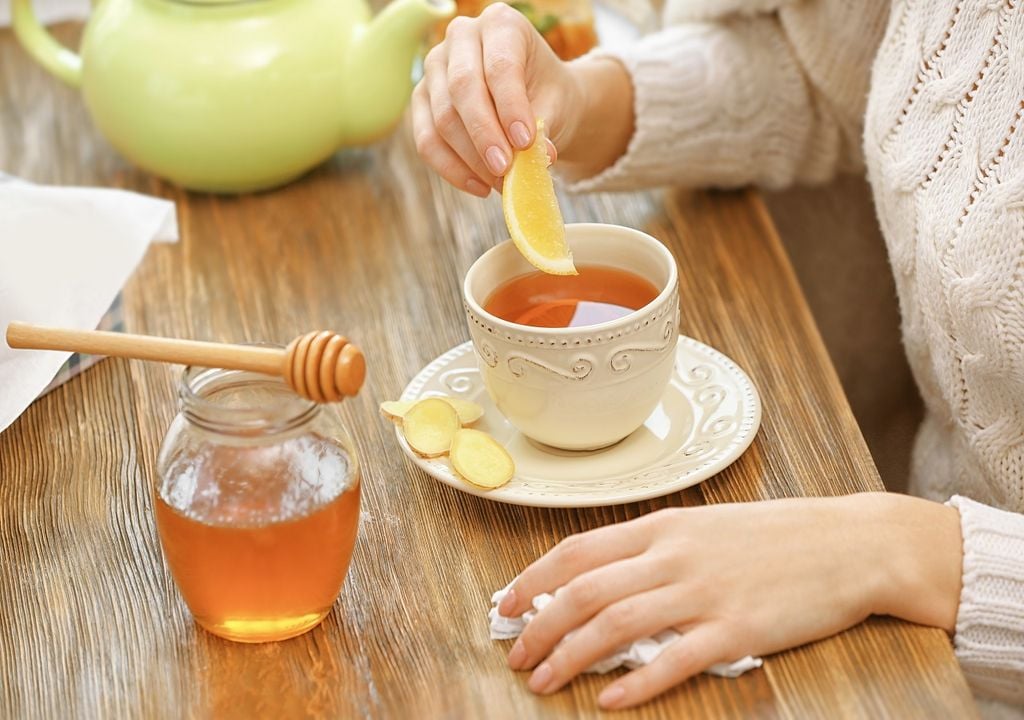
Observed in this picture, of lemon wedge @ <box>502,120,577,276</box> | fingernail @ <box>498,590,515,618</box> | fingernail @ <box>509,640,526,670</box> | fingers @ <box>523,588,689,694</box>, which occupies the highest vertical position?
lemon wedge @ <box>502,120,577,276</box>

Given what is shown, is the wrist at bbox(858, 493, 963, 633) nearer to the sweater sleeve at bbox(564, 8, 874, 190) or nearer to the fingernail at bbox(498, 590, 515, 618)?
the fingernail at bbox(498, 590, 515, 618)

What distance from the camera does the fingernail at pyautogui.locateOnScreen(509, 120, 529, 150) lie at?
96cm

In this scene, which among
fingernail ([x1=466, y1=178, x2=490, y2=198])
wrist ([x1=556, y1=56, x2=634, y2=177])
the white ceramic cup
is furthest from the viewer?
wrist ([x1=556, y1=56, x2=634, y2=177])

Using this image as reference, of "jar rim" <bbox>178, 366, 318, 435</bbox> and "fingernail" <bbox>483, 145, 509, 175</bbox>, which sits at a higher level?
"jar rim" <bbox>178, 366, 318, 435</bbox>

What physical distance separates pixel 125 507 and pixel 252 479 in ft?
0.77

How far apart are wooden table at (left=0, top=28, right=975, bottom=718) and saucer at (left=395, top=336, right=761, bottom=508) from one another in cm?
3

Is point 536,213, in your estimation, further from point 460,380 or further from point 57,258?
point 57,258

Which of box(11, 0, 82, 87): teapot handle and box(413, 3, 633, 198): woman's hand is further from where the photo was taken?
box(11, 0, 82, 87): teapot handle

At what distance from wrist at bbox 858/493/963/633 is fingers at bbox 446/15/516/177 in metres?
0.40

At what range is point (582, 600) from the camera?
2.45ft

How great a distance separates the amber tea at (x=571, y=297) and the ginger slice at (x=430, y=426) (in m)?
0.09

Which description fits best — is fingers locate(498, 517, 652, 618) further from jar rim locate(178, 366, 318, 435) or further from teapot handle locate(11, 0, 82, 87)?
teapot handle locate(11, 0, 82, 87)

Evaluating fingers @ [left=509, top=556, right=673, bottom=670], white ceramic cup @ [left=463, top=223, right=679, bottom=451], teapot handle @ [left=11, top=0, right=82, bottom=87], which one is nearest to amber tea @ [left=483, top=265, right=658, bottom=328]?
white ceramic cup @ [left=463, top=223, right=679, bottom=451]

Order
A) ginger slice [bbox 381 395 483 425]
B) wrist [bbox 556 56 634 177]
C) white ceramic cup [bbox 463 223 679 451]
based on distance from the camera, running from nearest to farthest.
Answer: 1. white ceramic cup [bbox 463 223 679 451]
2. ginger slice [bbox 381 395 483 425]
3. wrist [bbox 556 56 634 177]
